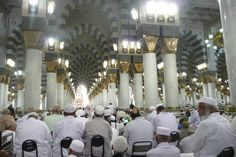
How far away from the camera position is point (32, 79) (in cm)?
1023

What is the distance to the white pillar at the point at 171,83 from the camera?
1080 cm

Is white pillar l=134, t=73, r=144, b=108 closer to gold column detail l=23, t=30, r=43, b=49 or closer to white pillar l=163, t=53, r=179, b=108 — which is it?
white pillar l=163, t=53, r=179, b=108

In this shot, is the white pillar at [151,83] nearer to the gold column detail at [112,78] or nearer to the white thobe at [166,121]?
the white thobe at [166,121]

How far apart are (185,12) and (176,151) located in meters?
17.1

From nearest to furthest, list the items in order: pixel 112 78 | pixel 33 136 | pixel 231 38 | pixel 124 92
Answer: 1. pixel 33 136
2. pixel 231 38
3. pixel 124 92
4. pixel 112 78

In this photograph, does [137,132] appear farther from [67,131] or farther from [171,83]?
[171,83]

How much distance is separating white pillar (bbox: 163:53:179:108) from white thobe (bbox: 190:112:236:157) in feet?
25.9

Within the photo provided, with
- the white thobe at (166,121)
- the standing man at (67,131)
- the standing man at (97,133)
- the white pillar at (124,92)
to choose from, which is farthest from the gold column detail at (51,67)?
the standing man at (97,133)

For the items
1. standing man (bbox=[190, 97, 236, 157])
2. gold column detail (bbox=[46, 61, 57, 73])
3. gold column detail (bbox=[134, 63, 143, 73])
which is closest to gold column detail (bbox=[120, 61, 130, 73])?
gold column detail (bbox=[134, 63, 143, 73])

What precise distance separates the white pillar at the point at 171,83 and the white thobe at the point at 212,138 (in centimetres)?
789

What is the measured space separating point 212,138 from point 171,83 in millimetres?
8136

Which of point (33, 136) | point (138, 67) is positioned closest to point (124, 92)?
point (138, 67)

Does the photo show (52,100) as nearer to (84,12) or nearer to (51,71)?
(51,71)

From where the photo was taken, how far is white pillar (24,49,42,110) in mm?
10000
